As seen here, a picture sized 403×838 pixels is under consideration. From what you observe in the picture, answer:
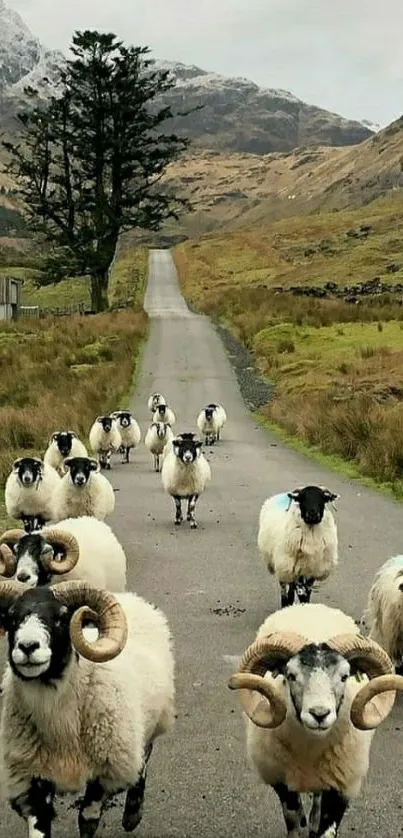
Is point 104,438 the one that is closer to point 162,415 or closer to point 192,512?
point 162,415

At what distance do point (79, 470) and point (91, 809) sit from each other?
287 inches

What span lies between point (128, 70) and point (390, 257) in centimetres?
2446

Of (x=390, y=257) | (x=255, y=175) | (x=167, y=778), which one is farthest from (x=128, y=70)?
(x=255, y=175)

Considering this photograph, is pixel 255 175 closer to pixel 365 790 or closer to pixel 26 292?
pixel 26 292

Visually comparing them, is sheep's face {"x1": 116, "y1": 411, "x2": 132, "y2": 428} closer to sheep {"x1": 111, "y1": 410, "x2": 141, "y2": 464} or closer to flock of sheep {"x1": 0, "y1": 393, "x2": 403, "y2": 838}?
sheep {"x1": 111, "y1": 410, "x2": 141, "y2": 464}

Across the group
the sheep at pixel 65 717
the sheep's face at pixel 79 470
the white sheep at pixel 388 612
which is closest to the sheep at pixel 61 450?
the sheep's face at pixel 79 470

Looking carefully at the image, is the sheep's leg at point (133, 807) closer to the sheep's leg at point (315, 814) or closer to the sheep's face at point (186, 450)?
the sheep's leg at point (315, 814)

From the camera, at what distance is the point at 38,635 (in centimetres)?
522

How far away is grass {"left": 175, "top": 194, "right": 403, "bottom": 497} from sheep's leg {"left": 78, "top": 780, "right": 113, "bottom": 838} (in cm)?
1179

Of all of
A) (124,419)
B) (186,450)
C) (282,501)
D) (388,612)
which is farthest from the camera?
(124,419)

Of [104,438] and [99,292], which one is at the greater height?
[99,292]

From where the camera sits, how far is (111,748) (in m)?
5.70

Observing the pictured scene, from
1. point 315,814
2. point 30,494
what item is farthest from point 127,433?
point 315,814

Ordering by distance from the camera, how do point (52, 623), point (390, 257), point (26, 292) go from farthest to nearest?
point (26, 292)
point (390, 257)
point (52, 623)
